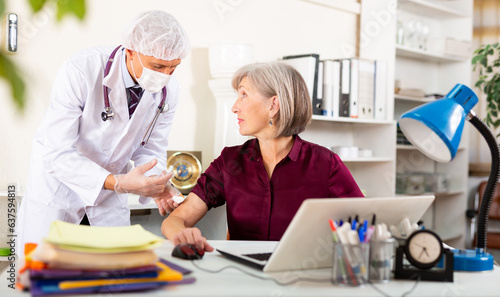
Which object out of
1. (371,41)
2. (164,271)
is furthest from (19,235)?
(371,41)

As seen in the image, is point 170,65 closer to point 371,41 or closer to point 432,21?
point 371,41

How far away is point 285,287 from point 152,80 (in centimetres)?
109

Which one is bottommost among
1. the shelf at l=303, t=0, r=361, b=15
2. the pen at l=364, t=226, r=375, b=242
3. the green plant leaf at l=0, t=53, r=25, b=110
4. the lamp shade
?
the pen at l=364, t=226, r=375, b=242

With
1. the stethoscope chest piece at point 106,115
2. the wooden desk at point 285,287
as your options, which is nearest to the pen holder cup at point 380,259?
the wooden desk at point 285,287

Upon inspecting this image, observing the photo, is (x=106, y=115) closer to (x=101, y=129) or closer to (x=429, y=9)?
(x=101, y=129)

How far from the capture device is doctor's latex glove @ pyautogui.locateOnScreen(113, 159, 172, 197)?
1.75m

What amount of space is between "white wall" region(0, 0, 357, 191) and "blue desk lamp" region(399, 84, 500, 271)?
1.34 m

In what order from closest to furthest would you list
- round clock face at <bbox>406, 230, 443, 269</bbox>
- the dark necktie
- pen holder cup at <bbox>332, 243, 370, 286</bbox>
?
pen holder cup at <bbox>332, 243, 370, 286</bbox> → round clock face at <bbox>406, 230, 443, 269</bbox> → the dark necktie

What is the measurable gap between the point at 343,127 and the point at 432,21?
62.4 inches

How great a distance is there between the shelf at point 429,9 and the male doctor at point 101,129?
2.75m

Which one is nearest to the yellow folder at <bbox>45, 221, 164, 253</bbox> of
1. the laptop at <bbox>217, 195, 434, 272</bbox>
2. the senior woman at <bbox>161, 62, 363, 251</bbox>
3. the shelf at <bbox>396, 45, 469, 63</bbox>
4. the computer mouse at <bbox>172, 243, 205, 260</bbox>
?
the computer mouse at <bbox>172, 243, 205, 260</bbox>

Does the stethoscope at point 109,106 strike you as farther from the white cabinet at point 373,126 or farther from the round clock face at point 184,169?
the white cabinet at point 373,126

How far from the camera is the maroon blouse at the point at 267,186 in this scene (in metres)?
1.88

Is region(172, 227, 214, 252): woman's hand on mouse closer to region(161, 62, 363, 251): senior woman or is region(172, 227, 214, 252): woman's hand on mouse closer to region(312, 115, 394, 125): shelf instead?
region(161, 62, 363, 251): senior woman
